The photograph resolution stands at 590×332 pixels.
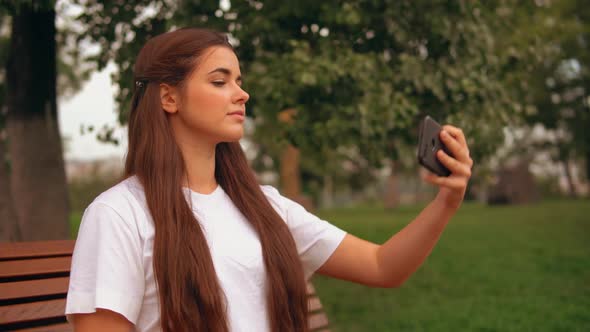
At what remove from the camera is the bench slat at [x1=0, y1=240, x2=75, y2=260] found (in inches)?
99.2

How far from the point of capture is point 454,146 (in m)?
1.70

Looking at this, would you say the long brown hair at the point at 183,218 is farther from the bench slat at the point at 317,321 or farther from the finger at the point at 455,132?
the bench slat at the point at 317,321

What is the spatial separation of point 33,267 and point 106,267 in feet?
2.93

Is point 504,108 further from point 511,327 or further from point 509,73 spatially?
point 511,327

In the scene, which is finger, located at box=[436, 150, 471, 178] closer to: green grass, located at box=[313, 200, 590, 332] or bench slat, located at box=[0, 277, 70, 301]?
bench slat, located at box=[0, 277, 70, 301]

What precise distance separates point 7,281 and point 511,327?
437 centimetres

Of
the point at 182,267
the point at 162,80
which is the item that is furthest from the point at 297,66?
the point at 182,267

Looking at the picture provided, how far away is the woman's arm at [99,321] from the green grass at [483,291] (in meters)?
4.34

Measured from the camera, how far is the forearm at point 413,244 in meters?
1.94

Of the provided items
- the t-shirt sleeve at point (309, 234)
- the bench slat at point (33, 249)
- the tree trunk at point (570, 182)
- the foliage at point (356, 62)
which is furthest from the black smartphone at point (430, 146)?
the tree trunk at point (570, 182)

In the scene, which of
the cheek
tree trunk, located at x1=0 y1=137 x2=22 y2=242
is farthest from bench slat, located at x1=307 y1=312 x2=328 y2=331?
tree trunk, located at x1=0 y1=137 x2=22 y2=242

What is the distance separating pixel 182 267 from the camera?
6.35 feet

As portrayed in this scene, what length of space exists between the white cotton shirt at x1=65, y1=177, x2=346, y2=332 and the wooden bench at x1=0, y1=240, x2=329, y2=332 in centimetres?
64

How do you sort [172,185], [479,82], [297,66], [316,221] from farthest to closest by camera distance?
1. [479,82]
2. [297,66]
3. [316,221]
4. [172,185]
